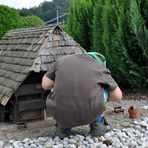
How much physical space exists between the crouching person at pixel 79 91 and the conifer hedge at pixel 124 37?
10.3 ft

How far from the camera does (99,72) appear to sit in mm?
4227

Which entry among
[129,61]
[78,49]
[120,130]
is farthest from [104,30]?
[120,130]

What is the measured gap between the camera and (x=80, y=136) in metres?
4.62

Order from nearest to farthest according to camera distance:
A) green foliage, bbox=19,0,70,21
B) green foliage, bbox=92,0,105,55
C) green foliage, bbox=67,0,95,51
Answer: green foliage, bbox=92,0,105,55, green foliage, bbox=67,0,95,51, green foliage, bbox=19,0,70,21

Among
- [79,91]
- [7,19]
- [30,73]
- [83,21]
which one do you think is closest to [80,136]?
[79,91]

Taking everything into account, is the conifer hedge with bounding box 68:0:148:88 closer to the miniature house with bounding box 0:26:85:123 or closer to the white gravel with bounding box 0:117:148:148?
the miniature house with bounding box 0:26:85:123

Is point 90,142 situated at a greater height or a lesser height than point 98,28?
lesser

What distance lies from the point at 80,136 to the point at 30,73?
50.9 inches

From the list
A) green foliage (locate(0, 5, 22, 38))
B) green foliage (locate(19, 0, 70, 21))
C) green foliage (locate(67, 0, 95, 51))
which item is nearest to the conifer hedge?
green foliage (locate(67, 0, 95, 51))

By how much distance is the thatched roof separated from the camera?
525 cm

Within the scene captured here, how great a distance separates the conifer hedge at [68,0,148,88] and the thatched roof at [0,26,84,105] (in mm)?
2036

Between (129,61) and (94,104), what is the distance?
3.46 m

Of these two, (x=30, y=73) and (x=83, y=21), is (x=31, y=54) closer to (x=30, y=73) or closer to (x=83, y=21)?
(x=30, y=73)

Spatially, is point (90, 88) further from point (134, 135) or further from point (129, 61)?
point (129, 61)
